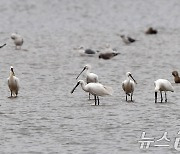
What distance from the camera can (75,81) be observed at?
25125 millimetres

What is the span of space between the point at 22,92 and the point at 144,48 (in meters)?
14.7

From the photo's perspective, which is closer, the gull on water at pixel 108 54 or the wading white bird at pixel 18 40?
the gull on water at pixel 108 54

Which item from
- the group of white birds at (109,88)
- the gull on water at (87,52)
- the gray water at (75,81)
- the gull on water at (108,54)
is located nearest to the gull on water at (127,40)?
the gray water at (75,81)

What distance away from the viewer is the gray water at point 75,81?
623 inches

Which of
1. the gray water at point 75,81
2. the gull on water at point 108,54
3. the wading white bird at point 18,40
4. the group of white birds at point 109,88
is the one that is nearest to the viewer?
the gray water at point 75,81

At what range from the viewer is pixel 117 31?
4491 cm

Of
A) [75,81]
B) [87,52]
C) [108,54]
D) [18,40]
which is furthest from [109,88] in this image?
[18,40]

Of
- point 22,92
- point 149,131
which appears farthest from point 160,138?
point 22,92

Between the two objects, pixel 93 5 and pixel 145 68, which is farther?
pixel 93 5

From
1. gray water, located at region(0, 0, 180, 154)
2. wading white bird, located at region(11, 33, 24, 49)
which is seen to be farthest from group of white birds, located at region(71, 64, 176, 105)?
wading white bird, located at region(11, 33, 24, 49)

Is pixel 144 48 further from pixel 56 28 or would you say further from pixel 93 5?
pixel 93 5

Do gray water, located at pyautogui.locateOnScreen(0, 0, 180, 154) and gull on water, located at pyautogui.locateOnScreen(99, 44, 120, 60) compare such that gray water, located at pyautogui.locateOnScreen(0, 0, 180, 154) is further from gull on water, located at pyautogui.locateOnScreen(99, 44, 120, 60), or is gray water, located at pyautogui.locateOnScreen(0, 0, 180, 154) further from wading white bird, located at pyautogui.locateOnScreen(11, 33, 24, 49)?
wading white bird, located at pyautogui.locateOnScreen(11, 33, 24, 49)

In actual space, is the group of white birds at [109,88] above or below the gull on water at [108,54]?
below

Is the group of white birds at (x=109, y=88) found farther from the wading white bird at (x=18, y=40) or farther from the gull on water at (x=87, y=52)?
the wading white bird at (x=18, y=40)
